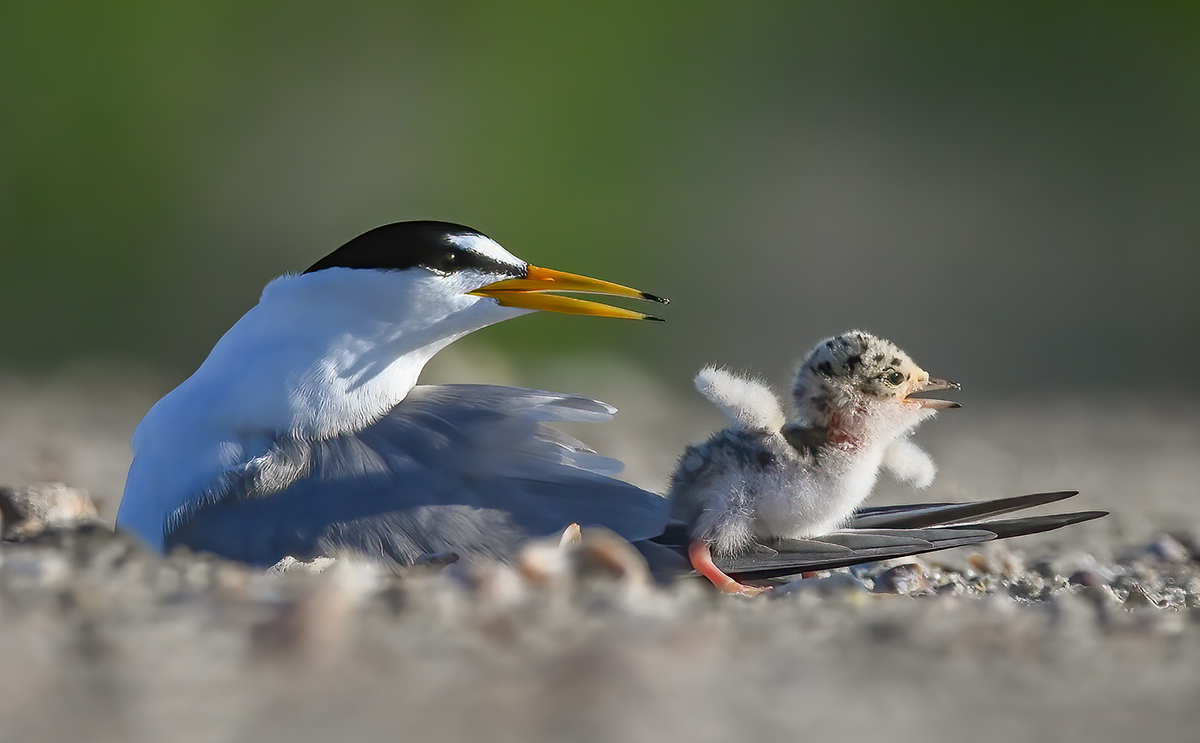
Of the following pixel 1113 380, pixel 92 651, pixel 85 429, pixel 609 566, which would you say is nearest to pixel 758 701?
pixel 609 566

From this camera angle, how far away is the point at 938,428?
7496 mm

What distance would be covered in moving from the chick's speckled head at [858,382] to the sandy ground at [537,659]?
2.01ft

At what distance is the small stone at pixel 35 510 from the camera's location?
2.79 meters

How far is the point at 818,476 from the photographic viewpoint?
108 inches

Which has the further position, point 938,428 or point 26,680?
point 938,428

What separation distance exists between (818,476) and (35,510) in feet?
5.66

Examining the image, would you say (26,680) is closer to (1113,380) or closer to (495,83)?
(1113,380)

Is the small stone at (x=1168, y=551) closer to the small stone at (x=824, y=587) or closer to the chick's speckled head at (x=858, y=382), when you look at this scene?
the chick's speckled head at (x=858, y=382)

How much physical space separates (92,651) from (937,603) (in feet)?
4.15

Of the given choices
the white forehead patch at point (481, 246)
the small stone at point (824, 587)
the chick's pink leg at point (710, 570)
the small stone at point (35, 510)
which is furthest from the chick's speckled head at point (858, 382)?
the small stone at point (35, 510)

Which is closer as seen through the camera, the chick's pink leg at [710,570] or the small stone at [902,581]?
the chick's pink leg at [710,570]

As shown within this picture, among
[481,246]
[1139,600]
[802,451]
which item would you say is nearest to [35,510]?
[481,246]

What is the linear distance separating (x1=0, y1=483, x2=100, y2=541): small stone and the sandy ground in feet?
1.65

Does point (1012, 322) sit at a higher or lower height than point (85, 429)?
higher
